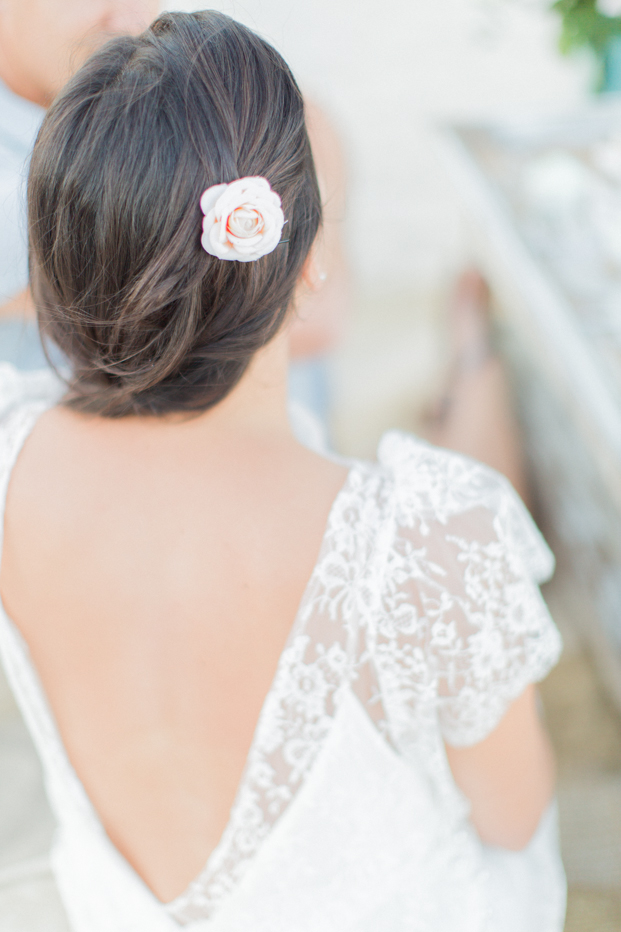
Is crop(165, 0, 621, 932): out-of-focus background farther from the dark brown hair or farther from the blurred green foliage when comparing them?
the dark brown hair

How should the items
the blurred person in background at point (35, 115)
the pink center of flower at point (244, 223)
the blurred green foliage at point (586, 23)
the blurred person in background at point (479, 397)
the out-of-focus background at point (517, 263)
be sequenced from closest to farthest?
the pink center of flower at point (244, 223), the blurred person in background at point (35, 115), the blurred green foliage at point (586, 23), the out-of-focus background at point (517, 263), the blurred person in background at point (479, 397)

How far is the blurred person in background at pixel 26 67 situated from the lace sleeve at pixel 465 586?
0.48 metres

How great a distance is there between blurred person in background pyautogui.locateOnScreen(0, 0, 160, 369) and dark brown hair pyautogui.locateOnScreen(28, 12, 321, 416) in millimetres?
214

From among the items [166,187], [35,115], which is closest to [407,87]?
[35,115]

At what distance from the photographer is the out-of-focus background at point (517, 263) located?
3.32 feet

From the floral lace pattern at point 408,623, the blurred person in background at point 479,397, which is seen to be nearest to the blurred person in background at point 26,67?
the floral lace pattern at point 408,623

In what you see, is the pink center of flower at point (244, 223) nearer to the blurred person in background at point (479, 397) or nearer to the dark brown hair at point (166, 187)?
the dark brown hair at point (166, 187)

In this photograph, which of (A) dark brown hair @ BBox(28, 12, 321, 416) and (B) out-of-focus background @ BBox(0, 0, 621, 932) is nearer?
(A) dark brown hair @ BBox(28, 12, 321, 416)

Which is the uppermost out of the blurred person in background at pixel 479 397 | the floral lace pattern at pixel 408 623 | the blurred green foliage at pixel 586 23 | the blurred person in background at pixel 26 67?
the blurred green foliage at pixel 586 23

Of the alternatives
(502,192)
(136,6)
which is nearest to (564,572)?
(502,192)

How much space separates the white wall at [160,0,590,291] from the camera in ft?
8.06

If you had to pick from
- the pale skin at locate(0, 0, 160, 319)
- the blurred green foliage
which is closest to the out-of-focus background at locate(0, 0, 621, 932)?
the blurred green foliage

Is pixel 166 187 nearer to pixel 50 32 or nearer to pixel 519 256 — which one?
pixel 50 32

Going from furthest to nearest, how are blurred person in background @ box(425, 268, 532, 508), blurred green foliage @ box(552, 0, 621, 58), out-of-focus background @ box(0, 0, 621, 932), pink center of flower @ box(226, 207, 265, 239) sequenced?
blurred person in background @ box(425, 268, 532, 508)
out-of-focus background @ box(0, 0, 621, 932)
blurred green foliage @ box(552, 0, 621, 58)
pink center of flower @ box(226, 207, 265, 239)
